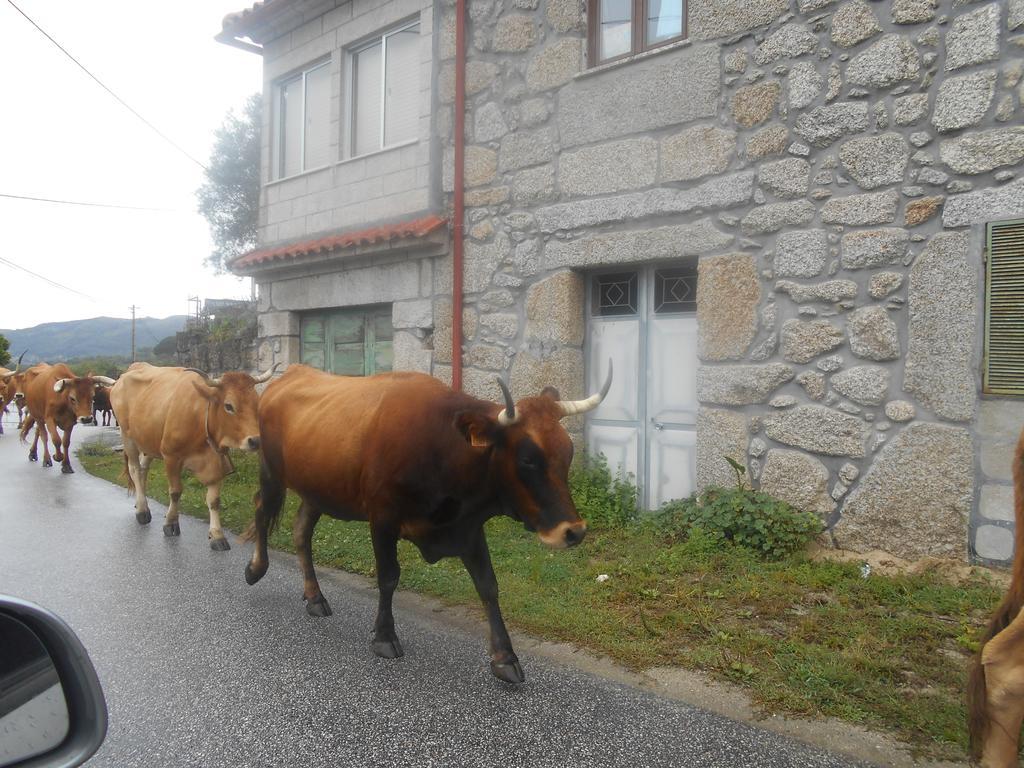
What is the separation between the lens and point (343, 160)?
9281mm

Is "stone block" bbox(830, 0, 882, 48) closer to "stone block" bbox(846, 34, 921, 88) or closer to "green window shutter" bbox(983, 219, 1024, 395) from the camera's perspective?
"stone block" bbox(846, 34, 921, 88)

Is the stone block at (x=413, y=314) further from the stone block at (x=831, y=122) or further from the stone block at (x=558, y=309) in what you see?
the stone block at (x=831, y=122)

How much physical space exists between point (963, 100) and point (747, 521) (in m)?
3.18

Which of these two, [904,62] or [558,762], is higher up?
[904,62]

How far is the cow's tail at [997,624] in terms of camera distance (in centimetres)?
246

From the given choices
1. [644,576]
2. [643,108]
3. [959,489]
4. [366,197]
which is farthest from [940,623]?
[366,197]

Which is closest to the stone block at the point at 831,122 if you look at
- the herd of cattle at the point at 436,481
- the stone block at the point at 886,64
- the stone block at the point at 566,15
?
the stone block at the point at 886,64

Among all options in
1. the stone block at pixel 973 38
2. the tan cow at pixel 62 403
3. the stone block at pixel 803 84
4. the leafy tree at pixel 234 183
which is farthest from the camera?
the leafy tree at pixel 234 183

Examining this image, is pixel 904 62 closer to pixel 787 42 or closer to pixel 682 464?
pixel 787 42

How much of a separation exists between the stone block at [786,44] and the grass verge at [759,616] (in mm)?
3725

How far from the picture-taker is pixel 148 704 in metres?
3.24

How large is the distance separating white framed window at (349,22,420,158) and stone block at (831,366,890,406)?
219 inches

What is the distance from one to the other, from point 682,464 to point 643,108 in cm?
314

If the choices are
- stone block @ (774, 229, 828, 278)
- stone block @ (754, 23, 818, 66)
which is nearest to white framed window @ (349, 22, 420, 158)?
stone block @ (754, 23, 818, 66)
